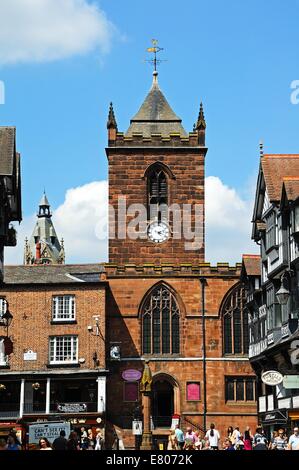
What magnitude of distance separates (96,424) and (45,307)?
7.20 m

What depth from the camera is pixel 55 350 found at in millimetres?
56594

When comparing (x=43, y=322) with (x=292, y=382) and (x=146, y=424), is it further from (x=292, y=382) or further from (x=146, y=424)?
(x=292, y=382)

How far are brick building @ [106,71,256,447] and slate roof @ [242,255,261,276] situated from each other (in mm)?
7355

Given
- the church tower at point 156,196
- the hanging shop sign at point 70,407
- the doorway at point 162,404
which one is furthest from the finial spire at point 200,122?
the hanging shop sign at point 70,407

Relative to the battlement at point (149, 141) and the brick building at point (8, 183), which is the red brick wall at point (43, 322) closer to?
the battlement at point (149, 141)

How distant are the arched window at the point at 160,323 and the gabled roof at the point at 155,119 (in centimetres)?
1171

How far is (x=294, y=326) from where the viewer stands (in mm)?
40562

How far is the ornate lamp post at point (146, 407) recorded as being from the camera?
157ft

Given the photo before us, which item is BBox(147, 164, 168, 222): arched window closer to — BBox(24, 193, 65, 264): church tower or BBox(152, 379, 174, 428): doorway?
BBox(152, 379, 174, 428): doorway

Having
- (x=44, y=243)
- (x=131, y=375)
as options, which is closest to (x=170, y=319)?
(x=131, y=375)

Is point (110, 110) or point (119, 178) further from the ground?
point (110, 110)

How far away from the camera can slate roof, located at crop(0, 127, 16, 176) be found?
39562 millimetres
